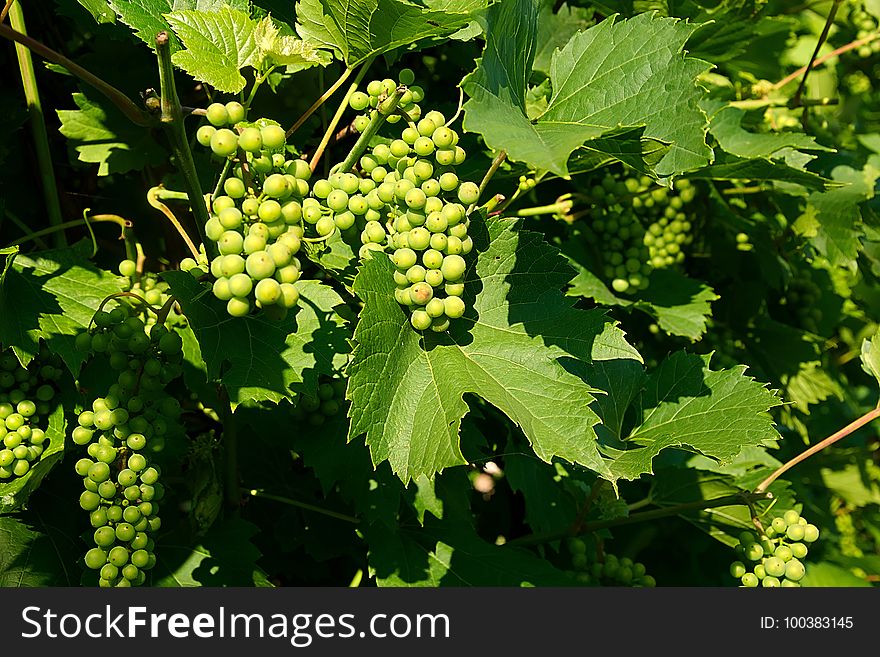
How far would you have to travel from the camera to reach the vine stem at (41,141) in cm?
156

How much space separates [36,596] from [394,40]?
3.54 feet

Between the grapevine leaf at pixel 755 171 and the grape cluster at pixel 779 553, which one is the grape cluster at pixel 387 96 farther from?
the grape cluster at pixel 779 553

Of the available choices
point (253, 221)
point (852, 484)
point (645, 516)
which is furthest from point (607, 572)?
point (852, 484)

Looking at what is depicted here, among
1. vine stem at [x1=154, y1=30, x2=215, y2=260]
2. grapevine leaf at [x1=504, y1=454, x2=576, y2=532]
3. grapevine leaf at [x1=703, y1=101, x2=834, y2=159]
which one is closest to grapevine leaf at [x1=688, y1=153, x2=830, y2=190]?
grapevine leaf at [x1=703, y1=101, x2=834, y2=159]

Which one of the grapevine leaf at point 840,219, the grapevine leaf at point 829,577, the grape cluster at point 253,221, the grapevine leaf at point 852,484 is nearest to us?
the grape cluster at point 253,221

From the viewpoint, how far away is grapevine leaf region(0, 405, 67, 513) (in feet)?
4.30

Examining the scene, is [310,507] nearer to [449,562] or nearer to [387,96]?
[449,562]

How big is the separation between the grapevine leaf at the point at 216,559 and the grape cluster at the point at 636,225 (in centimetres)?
100

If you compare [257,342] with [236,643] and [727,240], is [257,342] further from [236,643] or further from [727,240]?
Result: [727,240]

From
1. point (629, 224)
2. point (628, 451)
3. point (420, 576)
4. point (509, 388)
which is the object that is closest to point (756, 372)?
point (629, 224)

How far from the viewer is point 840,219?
7.42 feet

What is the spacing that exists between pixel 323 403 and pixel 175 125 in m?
0.62

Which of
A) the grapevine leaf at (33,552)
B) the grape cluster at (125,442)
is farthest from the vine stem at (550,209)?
the grapevine leaf at (33,552)

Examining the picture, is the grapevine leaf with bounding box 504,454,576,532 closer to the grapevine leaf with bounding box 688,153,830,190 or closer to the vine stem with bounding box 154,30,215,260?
the grapevine leaf with bounding box 688,153,830,190
